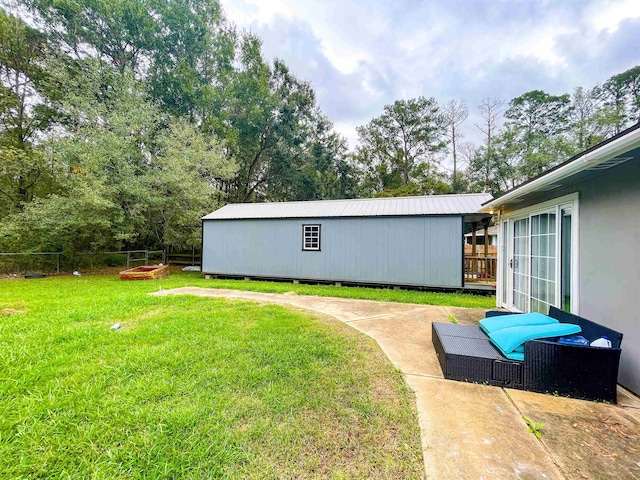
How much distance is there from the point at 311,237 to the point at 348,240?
1230mm

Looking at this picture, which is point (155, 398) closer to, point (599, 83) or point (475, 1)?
point (475, 1)

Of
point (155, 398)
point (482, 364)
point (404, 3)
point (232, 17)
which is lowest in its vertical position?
point (155, 398)

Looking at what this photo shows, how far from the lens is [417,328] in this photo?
3914 millimetres

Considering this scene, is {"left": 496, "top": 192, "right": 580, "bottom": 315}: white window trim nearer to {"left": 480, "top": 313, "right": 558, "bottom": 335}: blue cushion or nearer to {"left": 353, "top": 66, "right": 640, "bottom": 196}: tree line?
{"left": 480, "top": 313, "right": 558, "bottom": 335}: blue cushion

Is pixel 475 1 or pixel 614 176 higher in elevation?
pixel 475 1

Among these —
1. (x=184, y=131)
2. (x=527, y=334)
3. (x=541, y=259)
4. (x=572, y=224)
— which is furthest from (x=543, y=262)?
(x=184, y=131)

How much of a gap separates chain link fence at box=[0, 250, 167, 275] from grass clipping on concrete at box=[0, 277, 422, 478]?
8.48m

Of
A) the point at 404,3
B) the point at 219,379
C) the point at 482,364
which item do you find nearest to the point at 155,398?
the point at 219,379

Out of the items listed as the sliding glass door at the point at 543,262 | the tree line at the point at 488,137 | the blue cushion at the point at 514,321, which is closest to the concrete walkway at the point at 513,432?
the blue cushion at the point at 514,321

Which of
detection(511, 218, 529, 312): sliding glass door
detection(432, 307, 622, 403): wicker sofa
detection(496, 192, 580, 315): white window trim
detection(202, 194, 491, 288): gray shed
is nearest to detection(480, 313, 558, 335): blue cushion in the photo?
detection(432, 307, 622, 403): wicker sofa

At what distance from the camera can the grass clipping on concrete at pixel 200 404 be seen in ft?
4.87

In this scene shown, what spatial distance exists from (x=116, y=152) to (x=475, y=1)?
40.9ft

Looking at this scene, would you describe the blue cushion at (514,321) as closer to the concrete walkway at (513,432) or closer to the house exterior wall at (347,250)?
the concrete walkway at (513,432)

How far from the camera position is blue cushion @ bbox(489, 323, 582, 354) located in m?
2.37
